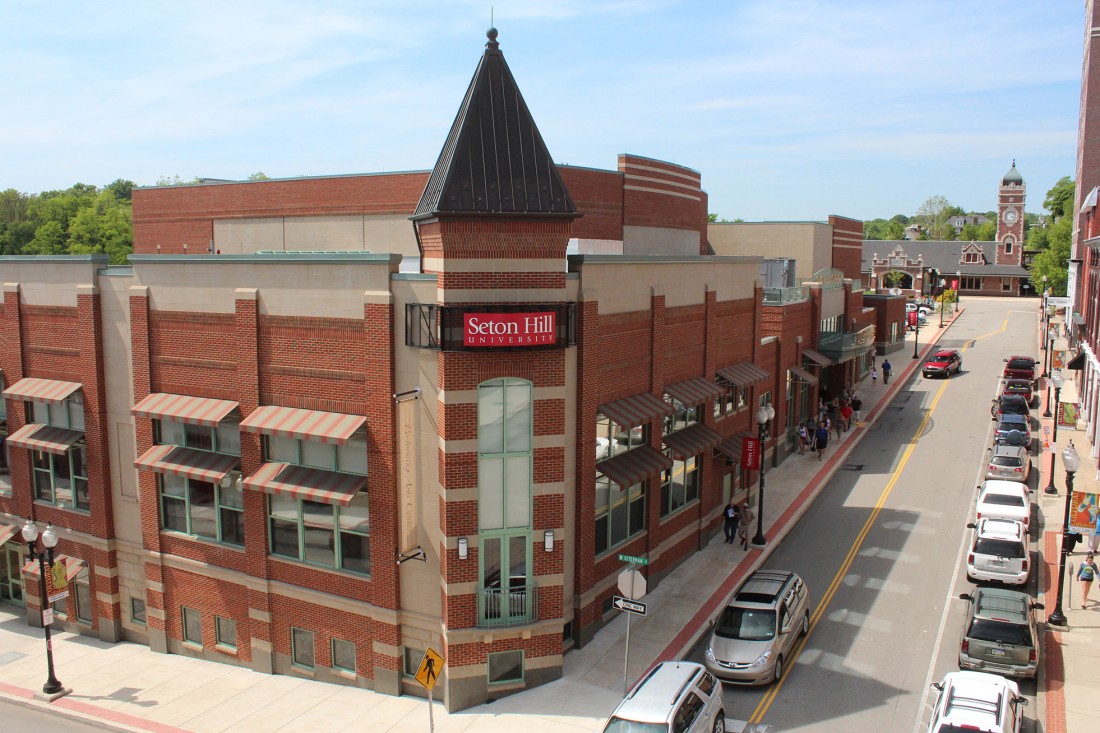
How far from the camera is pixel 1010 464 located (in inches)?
1312

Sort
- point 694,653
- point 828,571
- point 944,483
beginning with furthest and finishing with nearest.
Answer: point 944,483
point 828,571
point 694,653

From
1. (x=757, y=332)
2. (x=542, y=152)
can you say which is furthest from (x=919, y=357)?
(x=542, y=152)

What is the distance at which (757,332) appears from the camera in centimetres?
3362

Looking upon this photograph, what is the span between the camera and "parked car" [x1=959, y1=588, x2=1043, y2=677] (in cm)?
1905

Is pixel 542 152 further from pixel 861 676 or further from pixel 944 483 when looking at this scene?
pixel 944 483

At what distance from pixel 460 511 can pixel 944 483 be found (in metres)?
24.9

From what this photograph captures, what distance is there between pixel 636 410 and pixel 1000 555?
38.4 ft

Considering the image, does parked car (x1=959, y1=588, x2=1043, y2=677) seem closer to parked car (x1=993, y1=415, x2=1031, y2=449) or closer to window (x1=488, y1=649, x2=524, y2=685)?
window (x1=488, y1=649, x2=524, y2=685)

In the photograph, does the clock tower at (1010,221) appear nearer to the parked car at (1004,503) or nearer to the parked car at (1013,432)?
the parked car at (1013,432)

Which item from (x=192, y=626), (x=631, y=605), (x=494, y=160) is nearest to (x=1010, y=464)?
(x=631, y=605)

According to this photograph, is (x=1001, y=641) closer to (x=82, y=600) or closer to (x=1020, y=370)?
(x=82, y=600)

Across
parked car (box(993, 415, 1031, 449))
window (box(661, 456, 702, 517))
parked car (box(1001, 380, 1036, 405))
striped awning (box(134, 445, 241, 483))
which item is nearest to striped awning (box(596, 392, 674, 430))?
window (box(661, 456, 702, 517))

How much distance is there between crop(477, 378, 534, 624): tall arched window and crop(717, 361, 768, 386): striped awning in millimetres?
12428

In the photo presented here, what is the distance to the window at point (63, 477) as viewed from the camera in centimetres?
2558
